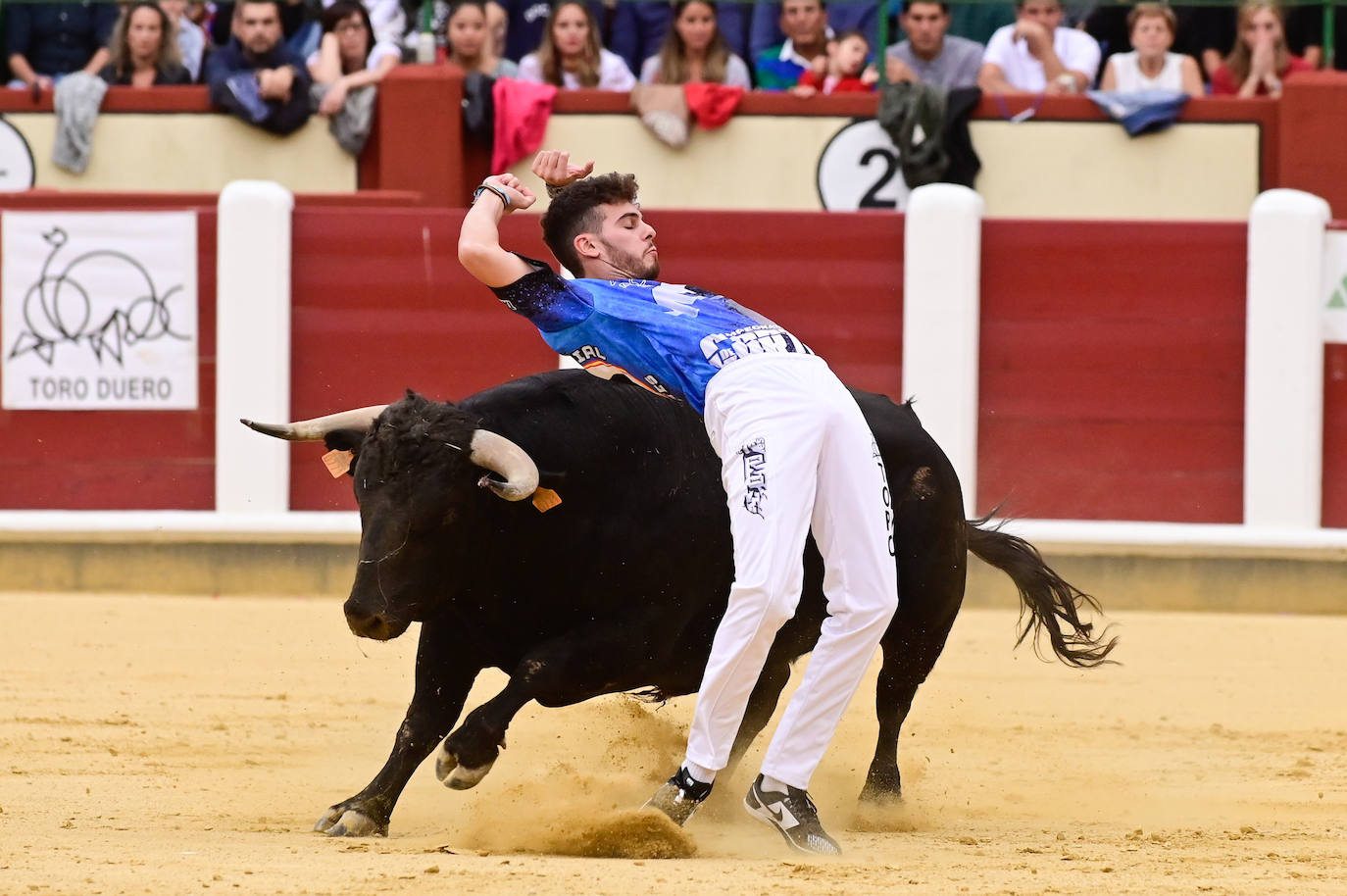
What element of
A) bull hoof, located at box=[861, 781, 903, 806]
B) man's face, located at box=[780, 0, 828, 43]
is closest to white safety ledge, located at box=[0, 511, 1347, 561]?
man's face, located at box=[780, 0, 828, 43]

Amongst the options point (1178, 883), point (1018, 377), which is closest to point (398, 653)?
point (1018, 377)

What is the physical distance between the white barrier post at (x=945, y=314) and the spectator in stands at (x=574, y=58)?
1589 millimetres

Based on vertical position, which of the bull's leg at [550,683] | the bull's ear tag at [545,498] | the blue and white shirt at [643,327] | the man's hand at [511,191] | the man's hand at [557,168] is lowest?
the bull's leg at [550,683]

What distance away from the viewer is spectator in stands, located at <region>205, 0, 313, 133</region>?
9133 millimetres

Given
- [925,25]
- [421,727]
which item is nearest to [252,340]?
[925,25]

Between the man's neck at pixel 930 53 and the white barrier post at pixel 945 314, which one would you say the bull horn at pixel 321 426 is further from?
the man's neck at pixel 930 53

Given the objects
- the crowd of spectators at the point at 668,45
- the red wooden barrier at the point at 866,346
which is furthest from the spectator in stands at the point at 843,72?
the red wooden barrier at the point at 866,346

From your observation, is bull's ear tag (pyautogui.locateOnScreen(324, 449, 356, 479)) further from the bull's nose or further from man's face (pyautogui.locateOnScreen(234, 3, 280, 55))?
man's face (pyautogui.locateOnScreen(234, 3, 280, 55))

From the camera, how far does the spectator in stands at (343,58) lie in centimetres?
920

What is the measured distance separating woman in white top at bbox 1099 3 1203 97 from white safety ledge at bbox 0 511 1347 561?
1985 mm

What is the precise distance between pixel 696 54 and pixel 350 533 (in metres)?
2.60

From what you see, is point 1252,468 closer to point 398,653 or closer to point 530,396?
point 398,653

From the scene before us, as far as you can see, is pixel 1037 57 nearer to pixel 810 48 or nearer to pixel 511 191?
pixel 810 48

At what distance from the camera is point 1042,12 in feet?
30.3
